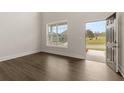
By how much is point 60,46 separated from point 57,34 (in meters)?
0.95

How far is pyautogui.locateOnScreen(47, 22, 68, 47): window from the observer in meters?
7.50

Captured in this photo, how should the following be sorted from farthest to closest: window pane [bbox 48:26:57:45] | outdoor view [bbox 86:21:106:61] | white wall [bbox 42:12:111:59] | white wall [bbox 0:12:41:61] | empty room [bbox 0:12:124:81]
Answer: outdoor view [bbox 86:21:106:61]
window pane [bbox 48:26:57:45]
white wall [bbox 0:12:41:61]
white wall [bbox 42:12:111:59]
empty room [bbox 0:12:124:81]

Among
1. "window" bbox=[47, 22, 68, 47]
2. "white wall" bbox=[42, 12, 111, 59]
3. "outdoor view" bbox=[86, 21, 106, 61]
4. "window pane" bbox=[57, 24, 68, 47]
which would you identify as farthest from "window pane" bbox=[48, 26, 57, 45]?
"outdoor view" bbox=[86, 21, 106, 61]

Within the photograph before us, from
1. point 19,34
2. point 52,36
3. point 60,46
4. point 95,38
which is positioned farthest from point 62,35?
point 95,38

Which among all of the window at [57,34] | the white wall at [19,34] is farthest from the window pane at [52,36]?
the white wall at [19,34]

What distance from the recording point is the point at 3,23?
609cm

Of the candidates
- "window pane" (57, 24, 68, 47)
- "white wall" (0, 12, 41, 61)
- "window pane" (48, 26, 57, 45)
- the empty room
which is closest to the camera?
the empty room

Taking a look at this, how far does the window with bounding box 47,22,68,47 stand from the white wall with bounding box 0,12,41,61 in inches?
28.2

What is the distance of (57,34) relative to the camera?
8.17 metres

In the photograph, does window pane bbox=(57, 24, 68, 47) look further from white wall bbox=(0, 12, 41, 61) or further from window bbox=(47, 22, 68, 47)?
white wall bbox=(0, 12, 41, 61)
